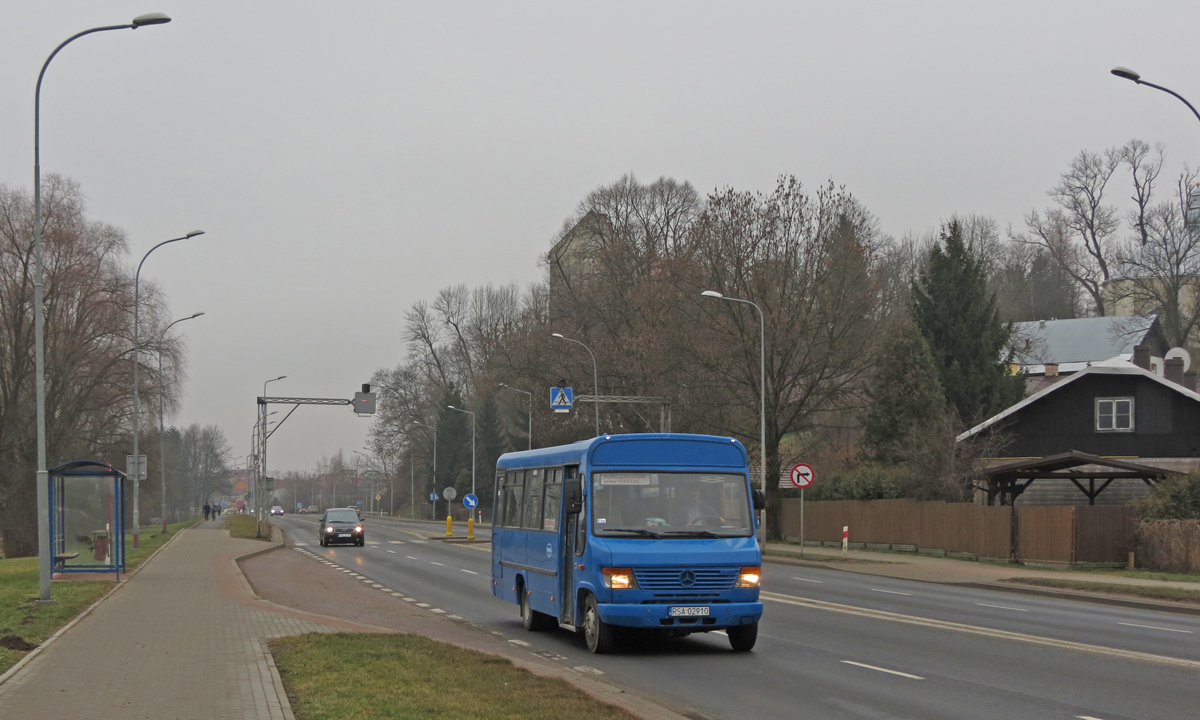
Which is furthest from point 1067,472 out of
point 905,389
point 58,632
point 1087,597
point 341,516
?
point 341,516

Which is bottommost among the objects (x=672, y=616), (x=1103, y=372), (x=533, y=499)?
(x=672, y=616)

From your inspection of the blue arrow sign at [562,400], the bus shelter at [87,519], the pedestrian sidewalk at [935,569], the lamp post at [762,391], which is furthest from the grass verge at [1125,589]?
the blue arrow sign at [562,400]

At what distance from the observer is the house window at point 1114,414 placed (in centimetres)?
4006

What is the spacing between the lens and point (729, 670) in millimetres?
12531

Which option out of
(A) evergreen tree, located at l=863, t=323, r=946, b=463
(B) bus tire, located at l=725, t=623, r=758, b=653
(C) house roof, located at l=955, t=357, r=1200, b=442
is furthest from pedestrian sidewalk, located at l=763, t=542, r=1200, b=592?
(B) bus tire, located at l=725, t=623, r=758, b=653

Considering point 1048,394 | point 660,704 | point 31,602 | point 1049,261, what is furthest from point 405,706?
point 1049,261

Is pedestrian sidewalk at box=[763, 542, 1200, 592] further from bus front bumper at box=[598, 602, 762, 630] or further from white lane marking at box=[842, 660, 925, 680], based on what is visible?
bus front bumper at box=[598, 602, 762, 630]

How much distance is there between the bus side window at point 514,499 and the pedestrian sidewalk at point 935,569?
13028 millimetres

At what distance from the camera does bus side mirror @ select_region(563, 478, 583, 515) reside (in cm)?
1408

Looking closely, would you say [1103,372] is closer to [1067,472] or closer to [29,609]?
[1067,472]

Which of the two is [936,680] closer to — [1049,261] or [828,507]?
[828,507]

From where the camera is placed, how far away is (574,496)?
14.1 metres

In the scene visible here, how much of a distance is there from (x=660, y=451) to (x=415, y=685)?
16.4 feet

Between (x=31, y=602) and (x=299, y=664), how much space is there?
10.5m
